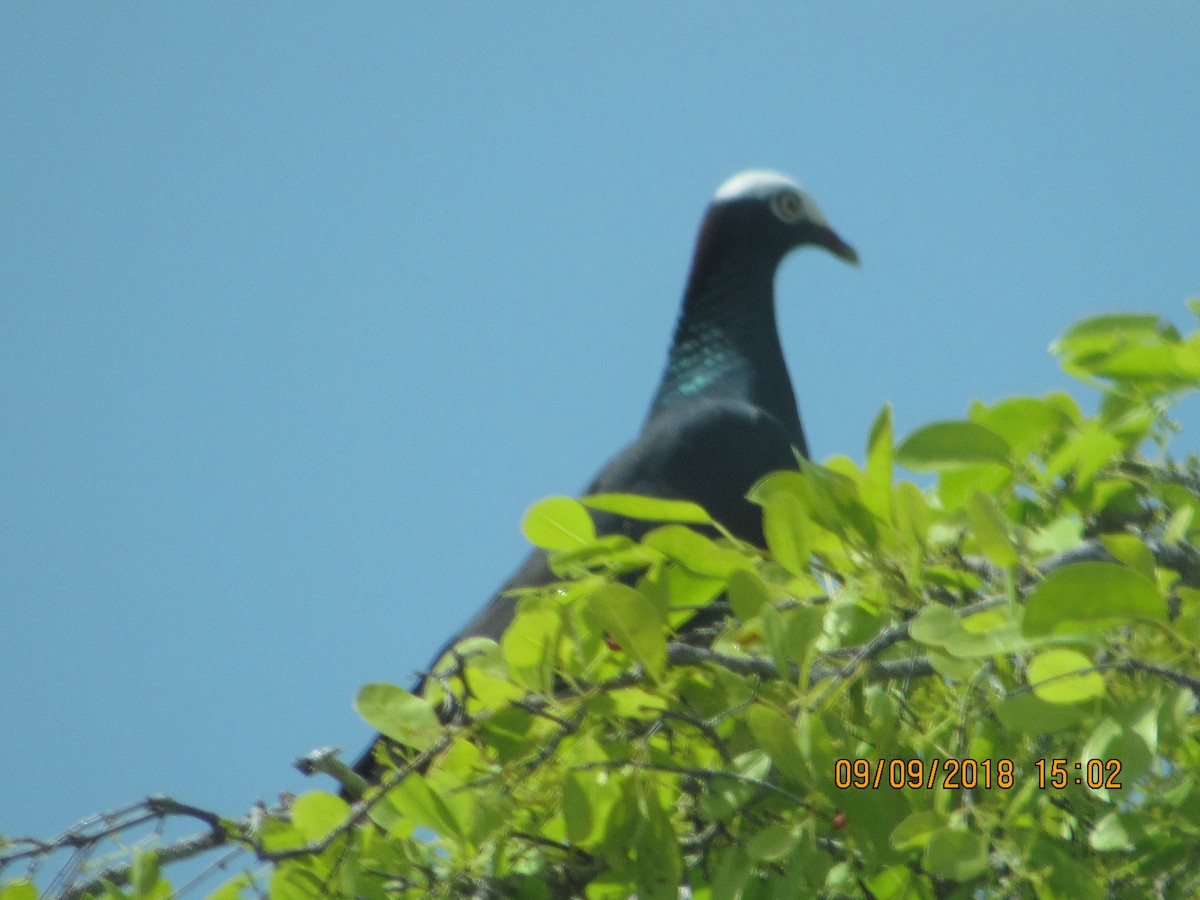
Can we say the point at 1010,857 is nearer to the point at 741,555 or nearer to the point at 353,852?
the point at 741,555

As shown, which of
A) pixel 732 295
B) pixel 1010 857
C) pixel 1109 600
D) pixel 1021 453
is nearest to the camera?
pixel 1109 600

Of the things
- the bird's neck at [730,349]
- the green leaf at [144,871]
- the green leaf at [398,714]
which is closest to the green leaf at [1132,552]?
the green leaf at [398,714]

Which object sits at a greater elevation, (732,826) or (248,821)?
A: (248,821)

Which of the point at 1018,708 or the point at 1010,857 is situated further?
the point at 1010,857

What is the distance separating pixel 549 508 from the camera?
5.00ft

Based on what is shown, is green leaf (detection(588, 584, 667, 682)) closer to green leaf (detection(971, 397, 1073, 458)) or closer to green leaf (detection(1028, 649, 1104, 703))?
green leaf (detection(1028, 649, 1104, 703))

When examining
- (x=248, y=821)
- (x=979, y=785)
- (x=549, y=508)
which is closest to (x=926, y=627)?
(x=979, y=785)

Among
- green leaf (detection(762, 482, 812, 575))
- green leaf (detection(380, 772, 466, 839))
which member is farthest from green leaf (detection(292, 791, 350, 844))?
green leaf (detection(762, 482, 812, 575))

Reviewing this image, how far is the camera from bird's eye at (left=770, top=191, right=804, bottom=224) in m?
5.11

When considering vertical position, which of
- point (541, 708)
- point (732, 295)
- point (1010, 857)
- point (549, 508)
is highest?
point (732, 295)

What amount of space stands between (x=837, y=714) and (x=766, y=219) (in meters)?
3.85

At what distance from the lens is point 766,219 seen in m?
5.06

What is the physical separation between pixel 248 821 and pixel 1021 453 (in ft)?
3.04

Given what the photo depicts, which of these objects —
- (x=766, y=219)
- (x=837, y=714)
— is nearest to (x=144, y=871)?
(x=837, y=714)
